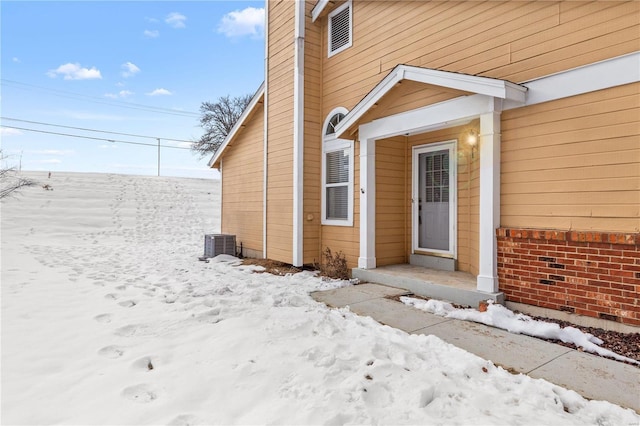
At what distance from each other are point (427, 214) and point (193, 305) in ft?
13.5

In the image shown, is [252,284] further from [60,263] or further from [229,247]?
[60,263]

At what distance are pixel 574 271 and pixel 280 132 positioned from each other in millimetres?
5787

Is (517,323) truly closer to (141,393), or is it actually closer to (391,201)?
(391,201)

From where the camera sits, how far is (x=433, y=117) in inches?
186

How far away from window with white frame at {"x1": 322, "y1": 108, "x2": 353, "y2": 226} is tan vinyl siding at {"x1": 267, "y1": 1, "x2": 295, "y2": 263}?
28.7 inches

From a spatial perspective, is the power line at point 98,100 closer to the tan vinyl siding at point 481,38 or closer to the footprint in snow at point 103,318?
the tan vinyl siding at point 481,38

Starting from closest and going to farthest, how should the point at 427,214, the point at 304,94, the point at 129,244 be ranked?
the point at 427,214, the point at 304,94, the point at 129,244

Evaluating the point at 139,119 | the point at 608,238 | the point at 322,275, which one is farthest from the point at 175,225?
the point at 139,119

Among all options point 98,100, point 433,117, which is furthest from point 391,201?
point 98,100

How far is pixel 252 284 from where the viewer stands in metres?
5.32

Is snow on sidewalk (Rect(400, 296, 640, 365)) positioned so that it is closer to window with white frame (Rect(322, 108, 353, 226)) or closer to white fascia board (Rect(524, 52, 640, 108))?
white fascia board (Rect(524, 52, 640, 108))

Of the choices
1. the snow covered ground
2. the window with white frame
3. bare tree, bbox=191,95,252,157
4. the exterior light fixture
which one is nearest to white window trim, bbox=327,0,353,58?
the window with white frame

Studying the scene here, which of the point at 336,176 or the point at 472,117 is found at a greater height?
the point at 472,117

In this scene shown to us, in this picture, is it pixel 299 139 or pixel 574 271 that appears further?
pixel 299 139
